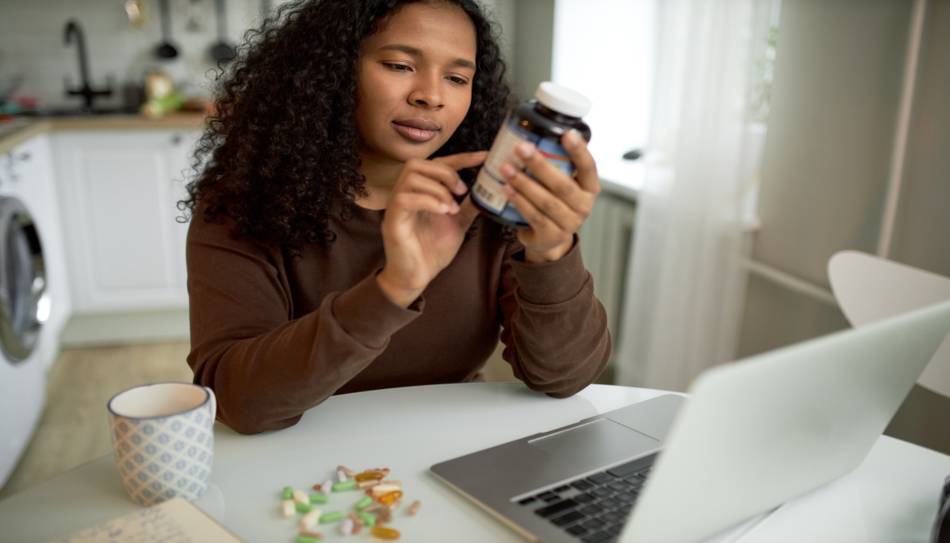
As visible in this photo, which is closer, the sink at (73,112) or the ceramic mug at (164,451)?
the ceramic mug at (164,451)

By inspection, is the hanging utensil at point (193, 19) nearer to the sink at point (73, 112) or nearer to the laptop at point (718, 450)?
the sink at point (73, 112)

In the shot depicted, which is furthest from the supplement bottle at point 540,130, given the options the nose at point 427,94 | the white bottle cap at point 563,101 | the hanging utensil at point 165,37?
the hanging utensil at point 165,37

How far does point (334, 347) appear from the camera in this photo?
865mm

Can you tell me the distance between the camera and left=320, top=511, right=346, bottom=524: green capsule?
727 mm

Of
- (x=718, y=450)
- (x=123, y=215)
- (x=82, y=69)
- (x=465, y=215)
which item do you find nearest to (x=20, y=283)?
(x=123, y=215)

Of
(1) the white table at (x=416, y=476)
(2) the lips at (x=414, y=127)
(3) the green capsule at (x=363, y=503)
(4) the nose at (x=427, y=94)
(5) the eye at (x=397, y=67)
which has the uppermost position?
(5) the eye at (x=397, y=67)

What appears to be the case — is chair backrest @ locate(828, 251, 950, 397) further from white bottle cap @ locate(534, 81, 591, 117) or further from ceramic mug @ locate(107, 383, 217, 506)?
ceramic mug @ locate(107, 383, 217, 506)

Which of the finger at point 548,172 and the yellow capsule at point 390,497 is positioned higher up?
the finger at point 548,172

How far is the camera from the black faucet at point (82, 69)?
134 inches

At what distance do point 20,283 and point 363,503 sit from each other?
216 cm

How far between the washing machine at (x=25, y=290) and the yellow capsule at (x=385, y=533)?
5.75ft

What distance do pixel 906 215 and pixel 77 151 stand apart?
2845 mm

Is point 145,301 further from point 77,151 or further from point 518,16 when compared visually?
point 518,16

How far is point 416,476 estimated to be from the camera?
817 millimetres
